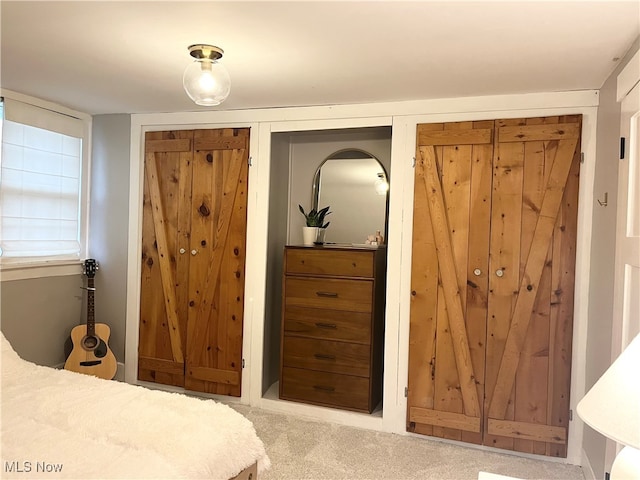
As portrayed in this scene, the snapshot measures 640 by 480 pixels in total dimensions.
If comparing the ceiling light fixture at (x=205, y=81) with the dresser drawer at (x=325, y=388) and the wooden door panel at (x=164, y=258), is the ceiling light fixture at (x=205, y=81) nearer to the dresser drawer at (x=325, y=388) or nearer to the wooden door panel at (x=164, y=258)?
the wooden door panel at (x=164, y=258)

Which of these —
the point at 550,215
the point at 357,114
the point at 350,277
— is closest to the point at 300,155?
the point at 357,114

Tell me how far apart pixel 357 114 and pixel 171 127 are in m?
1.47

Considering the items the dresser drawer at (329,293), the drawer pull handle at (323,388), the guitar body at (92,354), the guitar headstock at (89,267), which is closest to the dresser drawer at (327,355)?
the drawer pull handle at (323,388)

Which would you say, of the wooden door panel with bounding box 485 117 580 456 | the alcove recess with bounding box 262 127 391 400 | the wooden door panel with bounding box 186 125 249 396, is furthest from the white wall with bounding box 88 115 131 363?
the wooden door panel with bounding box 485 117 580 456

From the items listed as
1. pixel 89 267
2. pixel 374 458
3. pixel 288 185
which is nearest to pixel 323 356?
pixel 374 458

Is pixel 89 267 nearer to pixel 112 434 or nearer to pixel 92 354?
pixel 92 354

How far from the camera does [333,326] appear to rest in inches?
127

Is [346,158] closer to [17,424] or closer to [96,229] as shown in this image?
[96,229]

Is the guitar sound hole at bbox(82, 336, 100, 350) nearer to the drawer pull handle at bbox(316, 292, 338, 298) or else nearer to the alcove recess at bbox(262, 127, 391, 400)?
the alcove recess at bbox(262, 127, 391, 400)

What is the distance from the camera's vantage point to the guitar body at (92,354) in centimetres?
348

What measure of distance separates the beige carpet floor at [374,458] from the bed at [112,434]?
2.31 ft

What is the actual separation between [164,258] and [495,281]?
2396mm

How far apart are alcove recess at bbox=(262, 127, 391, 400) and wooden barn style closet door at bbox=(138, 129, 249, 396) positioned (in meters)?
0.23

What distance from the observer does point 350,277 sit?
3174 mm
